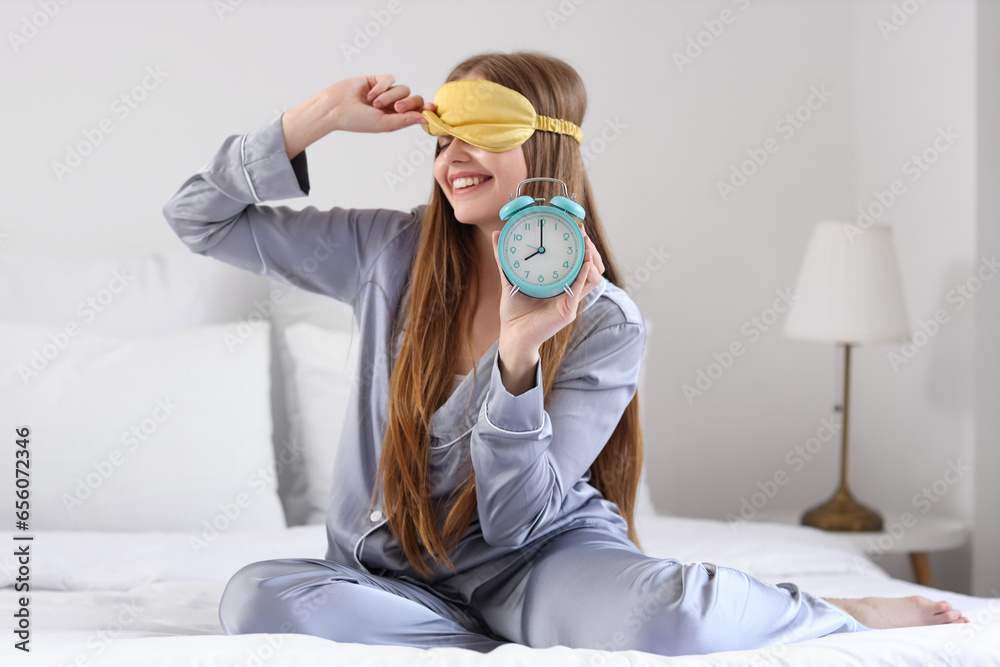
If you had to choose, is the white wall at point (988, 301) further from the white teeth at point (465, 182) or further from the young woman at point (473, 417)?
the white teeth at point (465, 182)

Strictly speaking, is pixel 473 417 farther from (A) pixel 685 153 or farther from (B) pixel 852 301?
(A) pixel 685 153

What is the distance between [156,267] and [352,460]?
103 centimetres

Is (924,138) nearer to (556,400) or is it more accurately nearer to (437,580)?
(556,400)

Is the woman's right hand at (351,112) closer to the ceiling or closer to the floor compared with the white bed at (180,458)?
closer to the ceiling

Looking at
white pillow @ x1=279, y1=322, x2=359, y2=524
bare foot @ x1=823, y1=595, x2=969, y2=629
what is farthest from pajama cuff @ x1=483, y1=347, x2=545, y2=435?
white pillow @ x1=279, y1=322, x2=359, y2=524

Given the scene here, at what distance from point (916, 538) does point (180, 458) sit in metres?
1.79

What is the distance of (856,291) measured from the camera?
2.44 meters

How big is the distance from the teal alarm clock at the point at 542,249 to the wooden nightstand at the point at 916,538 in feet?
4.90

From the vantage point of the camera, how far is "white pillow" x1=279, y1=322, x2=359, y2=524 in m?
2.15

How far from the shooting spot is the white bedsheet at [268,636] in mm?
1002

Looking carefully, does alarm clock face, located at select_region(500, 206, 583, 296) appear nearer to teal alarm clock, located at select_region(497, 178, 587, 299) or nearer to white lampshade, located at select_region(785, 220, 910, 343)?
teal alarm clock, located at select_region(497, 178, 587, 299)

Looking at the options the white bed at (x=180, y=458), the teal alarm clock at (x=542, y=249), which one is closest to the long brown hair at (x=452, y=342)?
the teal alarm clock at (x=542, y=249)

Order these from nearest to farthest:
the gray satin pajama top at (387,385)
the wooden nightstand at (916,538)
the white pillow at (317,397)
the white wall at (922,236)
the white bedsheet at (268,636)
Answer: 1. the white bedsheet at (268,636)
2. the gray satin pajama top at (387,385)
3. the white pillow at (317,397)
4. the wooden nightstand at (916,538)
5. the white wall at (922,236)

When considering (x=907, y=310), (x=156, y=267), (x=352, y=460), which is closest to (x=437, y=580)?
(x=352, y=460)
